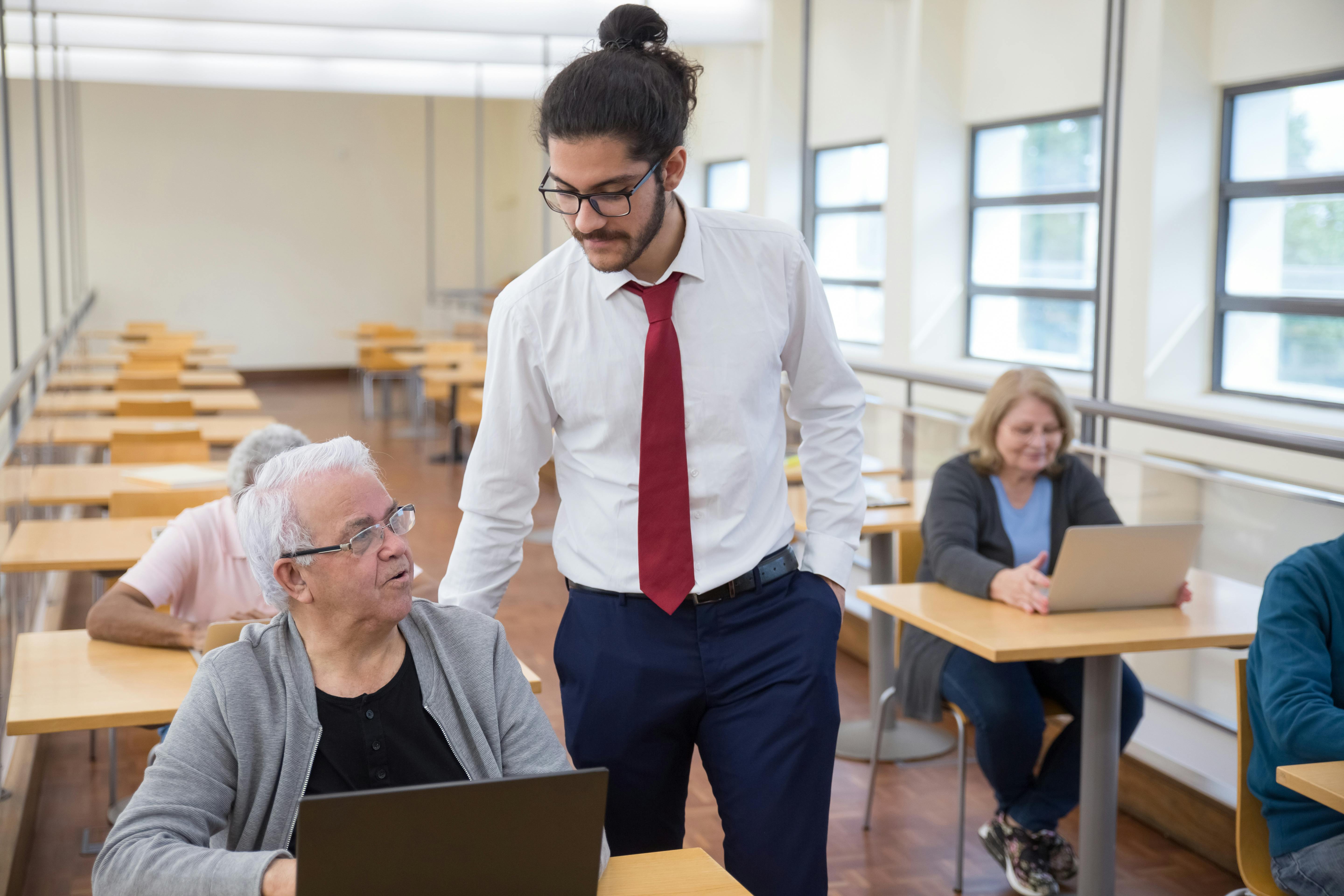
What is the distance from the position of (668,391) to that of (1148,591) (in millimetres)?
1533

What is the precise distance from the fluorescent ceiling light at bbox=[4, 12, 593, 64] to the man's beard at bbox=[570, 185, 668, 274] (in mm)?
7097

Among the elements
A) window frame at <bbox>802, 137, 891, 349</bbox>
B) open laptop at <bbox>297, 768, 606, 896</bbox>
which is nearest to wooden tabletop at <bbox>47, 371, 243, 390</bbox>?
window frame at <bbox>802, 137, 891, 349</bbox>

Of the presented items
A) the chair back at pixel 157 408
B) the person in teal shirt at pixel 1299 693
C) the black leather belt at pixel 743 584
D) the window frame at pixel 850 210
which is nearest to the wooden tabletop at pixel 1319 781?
the person in teal shirt at pixel 1299 693

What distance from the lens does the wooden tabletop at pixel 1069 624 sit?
8.45 ft

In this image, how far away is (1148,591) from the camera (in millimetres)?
2838

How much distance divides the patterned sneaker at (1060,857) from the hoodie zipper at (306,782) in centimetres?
209

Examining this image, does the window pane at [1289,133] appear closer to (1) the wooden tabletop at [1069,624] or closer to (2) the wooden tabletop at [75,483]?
(1) the wooden tabletop at [1069,624]

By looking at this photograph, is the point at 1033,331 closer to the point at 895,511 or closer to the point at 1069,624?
the point at 895,511

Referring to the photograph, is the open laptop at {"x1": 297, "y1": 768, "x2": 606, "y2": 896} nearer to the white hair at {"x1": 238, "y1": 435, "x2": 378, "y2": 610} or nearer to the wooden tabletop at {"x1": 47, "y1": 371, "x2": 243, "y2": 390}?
the white hair at {"x1": 238, "y1": 435, "x2": 378, "y2": 610}

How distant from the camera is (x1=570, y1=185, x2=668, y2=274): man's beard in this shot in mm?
1668

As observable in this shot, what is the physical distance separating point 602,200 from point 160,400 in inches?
225

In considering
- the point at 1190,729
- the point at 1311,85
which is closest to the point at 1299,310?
the point at 1311,85

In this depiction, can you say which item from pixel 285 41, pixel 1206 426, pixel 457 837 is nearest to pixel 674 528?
pixel 457 837

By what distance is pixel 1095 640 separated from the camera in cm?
259
